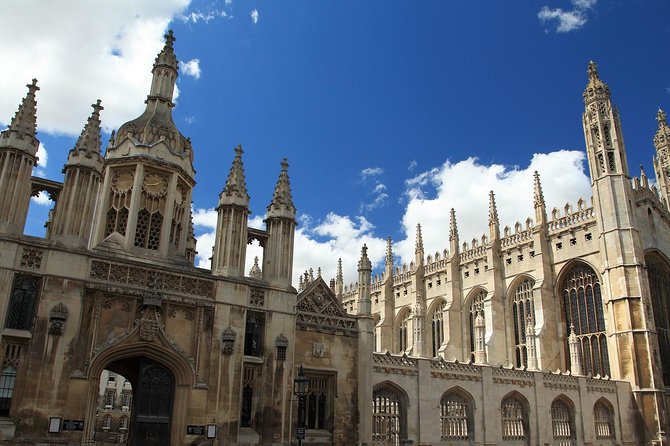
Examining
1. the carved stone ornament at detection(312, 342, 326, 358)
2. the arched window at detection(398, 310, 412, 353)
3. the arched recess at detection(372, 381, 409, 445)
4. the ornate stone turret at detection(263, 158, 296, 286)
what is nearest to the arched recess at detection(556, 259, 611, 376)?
the arched window at detection(398, 310, 412, 353)

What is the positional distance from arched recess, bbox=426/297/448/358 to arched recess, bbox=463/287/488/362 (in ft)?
9.10

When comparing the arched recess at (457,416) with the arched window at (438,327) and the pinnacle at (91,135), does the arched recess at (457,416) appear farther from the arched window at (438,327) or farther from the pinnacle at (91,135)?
the arched window at (438,327)

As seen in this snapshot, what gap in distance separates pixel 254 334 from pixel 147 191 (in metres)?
6.64

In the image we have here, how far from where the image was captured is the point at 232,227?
63.4 ft

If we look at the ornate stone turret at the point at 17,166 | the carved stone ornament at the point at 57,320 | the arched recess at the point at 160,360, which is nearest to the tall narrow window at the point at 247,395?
Result: the arched recess at the point at 160,360

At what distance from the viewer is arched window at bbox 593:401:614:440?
105 ft

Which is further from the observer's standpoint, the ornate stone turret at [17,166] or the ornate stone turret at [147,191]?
the ornate stone turret at [147,191]

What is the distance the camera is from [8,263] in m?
14.9

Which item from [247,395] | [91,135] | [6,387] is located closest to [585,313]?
[247,395]

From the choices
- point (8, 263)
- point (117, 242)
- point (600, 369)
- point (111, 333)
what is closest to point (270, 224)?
point (117, 242)

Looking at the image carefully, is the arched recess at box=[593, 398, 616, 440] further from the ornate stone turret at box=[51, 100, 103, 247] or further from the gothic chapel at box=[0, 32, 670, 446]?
the ornate stone turret at box=[51, 100, 103, 247]

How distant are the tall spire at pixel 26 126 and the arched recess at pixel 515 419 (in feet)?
74.8

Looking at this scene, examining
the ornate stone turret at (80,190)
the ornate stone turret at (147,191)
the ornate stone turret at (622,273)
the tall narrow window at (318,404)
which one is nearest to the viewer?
the ornate stone turret at (80,190)

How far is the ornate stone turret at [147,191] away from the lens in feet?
63.6
